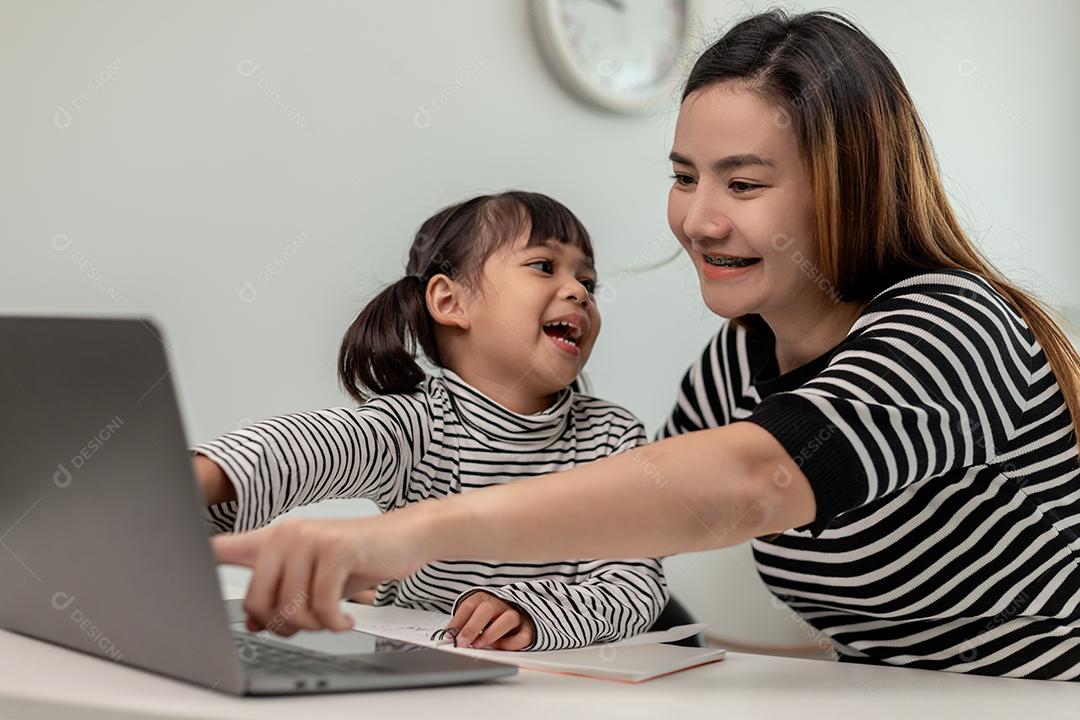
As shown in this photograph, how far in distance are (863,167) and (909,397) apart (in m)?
0.35

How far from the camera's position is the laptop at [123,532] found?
659 millimetres

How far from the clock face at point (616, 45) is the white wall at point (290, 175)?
52 mm

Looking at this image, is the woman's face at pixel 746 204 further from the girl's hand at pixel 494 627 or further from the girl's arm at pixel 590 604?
the girl's hand at pixel 494 627

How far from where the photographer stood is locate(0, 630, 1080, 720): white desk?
70cm

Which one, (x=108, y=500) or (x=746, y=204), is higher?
(x=746, y=204)

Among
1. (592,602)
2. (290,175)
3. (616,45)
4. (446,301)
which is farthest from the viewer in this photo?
(616,45)

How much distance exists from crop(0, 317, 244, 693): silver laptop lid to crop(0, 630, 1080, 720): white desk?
0.03 metres

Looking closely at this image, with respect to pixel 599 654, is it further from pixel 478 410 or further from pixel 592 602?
pixel 478 410

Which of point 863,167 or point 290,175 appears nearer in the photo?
→ point 863,167

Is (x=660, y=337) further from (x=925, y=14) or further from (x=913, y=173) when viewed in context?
(x=913, y=173)

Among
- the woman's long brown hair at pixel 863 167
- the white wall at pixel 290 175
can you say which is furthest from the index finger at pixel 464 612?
the white wall at pixel 290 175

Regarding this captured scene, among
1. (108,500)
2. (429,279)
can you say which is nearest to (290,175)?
(429,279)

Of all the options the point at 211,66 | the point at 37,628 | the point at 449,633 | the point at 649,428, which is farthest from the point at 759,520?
the point at 649,428

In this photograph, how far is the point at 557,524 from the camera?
742mm
